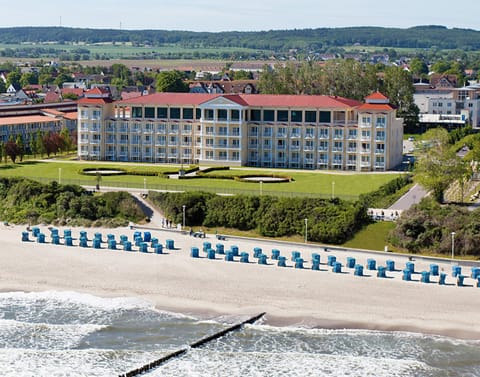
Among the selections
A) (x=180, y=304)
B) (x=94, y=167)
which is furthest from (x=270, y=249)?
(x=94, y=167)

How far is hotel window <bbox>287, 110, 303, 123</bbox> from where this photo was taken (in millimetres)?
75562

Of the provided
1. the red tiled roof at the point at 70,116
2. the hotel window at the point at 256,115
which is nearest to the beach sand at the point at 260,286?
the hotel window at the point at 256,115

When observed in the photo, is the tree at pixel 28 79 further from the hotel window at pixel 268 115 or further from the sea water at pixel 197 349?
the sea water at pixel 197 349

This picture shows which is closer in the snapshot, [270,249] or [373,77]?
[270,249]

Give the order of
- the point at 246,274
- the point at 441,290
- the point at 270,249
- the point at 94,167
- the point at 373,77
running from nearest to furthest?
1. the point at 441,290
2. the point at 246,274
3. the point at 270,249
4. the point at 94,167
5. the point at 373,77

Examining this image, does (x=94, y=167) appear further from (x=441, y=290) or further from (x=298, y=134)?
(x=441, y=290)

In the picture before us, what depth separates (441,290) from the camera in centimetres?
4231

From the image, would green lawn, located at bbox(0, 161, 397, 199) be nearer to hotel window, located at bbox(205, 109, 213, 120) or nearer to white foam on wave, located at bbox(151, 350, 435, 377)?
hotel window, located at bbox(205, 109, 213, 120)

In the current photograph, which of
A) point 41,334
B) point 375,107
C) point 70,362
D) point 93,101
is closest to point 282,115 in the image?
point 375,107

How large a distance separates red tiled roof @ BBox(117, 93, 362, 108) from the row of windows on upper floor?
48cm

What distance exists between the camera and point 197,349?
36062 millimetres

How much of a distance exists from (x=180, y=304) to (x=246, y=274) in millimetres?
5076

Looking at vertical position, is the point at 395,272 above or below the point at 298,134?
below

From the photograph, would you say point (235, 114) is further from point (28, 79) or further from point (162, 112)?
point (28, 79)
